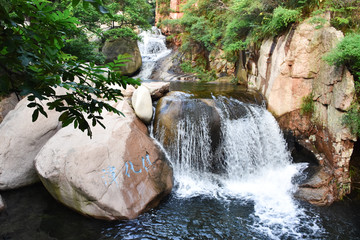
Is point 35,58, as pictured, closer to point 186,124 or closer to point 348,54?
point 186,124

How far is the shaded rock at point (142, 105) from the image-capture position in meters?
5.73

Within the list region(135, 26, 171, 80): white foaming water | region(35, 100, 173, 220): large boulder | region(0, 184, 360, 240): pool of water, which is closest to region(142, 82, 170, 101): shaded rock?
region(35, 100, 173, 220): large boulder

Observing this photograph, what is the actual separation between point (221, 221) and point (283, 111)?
13.0 ft

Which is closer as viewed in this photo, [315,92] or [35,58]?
[35,58]

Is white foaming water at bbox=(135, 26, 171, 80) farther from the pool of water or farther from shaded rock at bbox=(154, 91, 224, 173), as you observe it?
the pool of water

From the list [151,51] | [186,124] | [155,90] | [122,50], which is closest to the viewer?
[186,124]

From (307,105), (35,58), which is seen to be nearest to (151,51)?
(307,105)

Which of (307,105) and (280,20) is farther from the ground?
(280,20)

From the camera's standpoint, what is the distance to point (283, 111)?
6527mm

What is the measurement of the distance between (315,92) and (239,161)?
2.83 metres

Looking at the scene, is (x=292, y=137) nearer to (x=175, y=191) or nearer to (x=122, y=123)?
(x=175, y=191)

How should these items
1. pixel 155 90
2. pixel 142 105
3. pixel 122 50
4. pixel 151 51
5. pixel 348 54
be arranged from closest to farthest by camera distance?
pixel 348 54, pixel 142 105, pixel 155 90, pixel 122 50, pixel 151 51

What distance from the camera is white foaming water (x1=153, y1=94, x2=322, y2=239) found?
515cm

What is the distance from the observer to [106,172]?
4.29 metres
